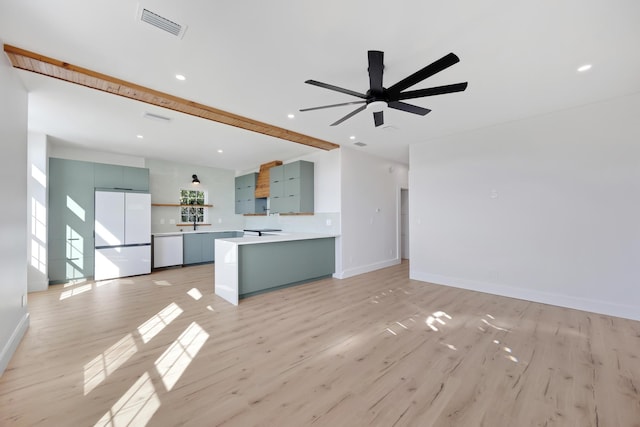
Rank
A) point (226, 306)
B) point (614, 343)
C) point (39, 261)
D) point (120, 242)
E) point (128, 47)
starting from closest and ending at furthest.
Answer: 1. point (128, 47)
2. point (614, 343)
3. point (226, 306)
4. point (39, 261)
5. point (120, 242)

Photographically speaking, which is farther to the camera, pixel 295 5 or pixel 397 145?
pixel 397 145

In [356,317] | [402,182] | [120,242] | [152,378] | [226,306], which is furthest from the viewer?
[402,182]

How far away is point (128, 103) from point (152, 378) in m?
3.14

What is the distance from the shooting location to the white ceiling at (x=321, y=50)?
1.84m

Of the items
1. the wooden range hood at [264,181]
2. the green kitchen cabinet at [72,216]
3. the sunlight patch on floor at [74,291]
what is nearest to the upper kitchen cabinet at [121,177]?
the green kitchen cabinet at [72,216]

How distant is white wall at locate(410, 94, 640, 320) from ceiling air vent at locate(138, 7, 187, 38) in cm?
426

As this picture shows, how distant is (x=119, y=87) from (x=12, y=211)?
154 cm

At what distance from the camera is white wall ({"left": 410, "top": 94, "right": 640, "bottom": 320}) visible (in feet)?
10.5

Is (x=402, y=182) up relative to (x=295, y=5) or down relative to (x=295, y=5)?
down

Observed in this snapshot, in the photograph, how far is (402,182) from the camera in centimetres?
675

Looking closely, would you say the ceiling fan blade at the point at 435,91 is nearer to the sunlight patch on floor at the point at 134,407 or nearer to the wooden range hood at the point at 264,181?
the sunlight patch on floor at the point at 134,407

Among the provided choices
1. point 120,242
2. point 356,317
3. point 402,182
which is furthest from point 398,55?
point 120,242

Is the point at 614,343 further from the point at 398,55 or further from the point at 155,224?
the point at 155,224

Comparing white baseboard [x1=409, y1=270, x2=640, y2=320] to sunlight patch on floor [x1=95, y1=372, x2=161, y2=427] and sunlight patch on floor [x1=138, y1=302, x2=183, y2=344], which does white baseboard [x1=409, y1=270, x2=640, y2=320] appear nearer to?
sunlight patch on floor [x1=138, y1=302, x2=183, y2=344]
